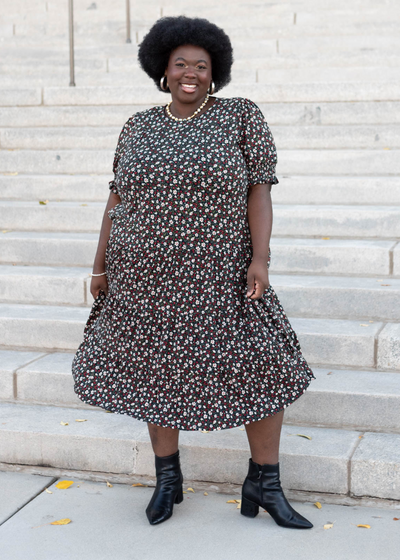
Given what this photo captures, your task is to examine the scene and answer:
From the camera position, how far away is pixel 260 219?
2752 mm

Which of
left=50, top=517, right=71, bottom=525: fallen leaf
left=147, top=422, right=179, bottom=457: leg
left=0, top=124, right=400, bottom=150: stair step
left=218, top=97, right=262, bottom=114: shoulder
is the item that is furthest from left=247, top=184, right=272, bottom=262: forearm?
left=0, top=124, right=400, bottom=150: stair step

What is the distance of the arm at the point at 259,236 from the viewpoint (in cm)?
272

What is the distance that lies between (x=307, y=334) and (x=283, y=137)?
2.52 m

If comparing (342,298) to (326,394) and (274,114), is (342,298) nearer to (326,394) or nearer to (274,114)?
(326,394)

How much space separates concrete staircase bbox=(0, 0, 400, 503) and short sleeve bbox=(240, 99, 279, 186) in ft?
4.02

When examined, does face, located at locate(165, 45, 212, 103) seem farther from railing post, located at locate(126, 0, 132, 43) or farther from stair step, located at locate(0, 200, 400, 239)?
railing post, located at locate(126, 0, 132, 43)

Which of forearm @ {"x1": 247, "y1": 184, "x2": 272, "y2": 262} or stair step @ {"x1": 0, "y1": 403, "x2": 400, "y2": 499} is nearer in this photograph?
forearm @ {"x1": 247, "y1": 184, "x2": 272, "y2": 262}

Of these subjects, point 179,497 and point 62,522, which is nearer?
point 62,522

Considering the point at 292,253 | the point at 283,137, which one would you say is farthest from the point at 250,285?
the point at 283,137

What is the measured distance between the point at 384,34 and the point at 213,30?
18.3 ft

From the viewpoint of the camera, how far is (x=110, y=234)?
2922 mm

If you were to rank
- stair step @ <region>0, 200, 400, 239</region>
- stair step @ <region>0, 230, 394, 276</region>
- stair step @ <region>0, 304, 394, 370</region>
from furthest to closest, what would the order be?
stair step @ <region>0, 200, 400, 239</region>, stair step @ <region>0, 230, 394, 276</region>, stair step @ <region>0, 304, 394, 370</region>

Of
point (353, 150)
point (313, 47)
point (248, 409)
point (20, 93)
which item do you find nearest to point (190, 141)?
point (248, 409)

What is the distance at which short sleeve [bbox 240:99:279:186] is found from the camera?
8.91 feet
